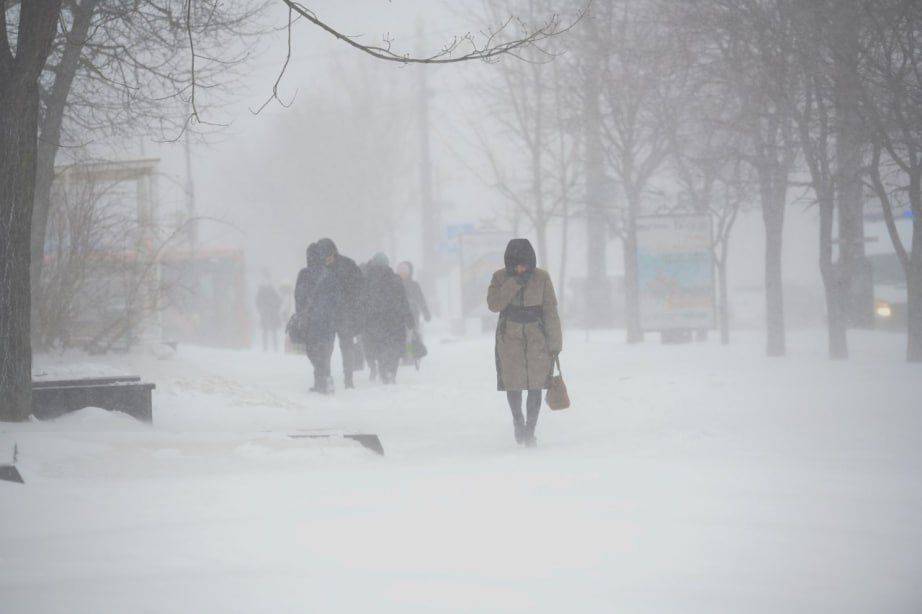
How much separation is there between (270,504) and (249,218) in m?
53.0

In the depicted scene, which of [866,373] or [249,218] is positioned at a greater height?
[249,218]

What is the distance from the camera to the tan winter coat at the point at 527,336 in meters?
7.60

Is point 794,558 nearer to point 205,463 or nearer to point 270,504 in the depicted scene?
point 270,504

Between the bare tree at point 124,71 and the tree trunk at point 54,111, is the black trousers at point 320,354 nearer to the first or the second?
the bare tree at point 124,71

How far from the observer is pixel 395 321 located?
13508 mm

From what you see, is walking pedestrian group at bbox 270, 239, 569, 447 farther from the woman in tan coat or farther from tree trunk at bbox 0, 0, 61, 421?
tree trunk at bbox 0, 0, 61, 421

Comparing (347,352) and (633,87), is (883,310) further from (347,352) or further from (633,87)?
(347,352)

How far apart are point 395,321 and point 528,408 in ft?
→ 19.1

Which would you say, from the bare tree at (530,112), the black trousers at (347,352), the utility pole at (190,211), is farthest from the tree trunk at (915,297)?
the bare tree at (530,112)

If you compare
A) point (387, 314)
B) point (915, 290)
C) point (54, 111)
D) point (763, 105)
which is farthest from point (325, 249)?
point (915, 290)

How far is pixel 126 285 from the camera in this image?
45.7 feet

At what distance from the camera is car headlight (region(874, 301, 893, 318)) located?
21.6 m

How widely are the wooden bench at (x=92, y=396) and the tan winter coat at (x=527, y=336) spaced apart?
3067mm

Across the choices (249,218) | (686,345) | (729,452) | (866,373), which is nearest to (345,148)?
(249,218)
